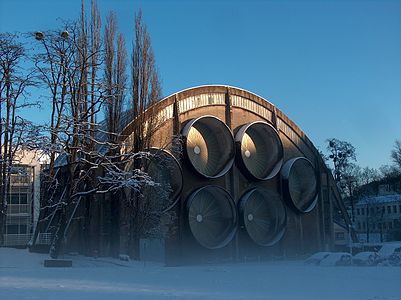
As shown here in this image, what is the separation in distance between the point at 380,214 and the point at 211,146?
46233mm

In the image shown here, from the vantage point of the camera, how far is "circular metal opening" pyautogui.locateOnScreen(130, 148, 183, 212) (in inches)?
1232

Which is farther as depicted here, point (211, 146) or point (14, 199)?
point (14, 199)

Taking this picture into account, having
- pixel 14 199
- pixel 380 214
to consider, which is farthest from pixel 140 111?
pixel 380 214

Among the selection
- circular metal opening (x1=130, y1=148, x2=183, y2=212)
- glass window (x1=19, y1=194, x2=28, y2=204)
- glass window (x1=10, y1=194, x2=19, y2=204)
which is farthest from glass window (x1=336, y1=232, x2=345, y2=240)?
glass window (x1=10, y1=194, x2=19, y2=204)

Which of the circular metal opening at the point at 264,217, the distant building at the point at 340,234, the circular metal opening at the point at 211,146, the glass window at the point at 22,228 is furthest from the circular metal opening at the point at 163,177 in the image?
the distant building at the point at 340,234

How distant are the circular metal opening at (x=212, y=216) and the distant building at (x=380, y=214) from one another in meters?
39.4

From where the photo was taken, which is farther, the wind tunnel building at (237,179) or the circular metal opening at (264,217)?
the circular metal opening at (264,217)

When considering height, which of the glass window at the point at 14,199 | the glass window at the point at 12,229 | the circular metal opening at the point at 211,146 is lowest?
the glass window at the point at 12,229

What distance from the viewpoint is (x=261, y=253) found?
40656 millimetres

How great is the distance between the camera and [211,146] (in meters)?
38.9

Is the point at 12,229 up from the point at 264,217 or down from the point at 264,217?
down

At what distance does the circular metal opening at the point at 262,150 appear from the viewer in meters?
41.3

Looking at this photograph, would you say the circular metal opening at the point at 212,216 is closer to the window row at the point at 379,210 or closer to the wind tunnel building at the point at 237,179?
the wind tunnel building at the point at 237,179

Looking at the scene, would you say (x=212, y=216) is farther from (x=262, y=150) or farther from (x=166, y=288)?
(x=166, y=288)
